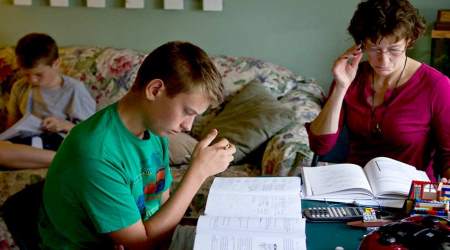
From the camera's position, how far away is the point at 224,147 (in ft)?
4.58

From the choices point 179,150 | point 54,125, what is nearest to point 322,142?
point 179,150

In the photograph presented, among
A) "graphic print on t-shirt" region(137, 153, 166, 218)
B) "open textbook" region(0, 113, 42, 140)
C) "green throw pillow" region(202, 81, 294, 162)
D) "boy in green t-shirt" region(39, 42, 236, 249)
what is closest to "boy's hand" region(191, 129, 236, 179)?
"boy in green t-shirt" region(39, 42, 236, 249)

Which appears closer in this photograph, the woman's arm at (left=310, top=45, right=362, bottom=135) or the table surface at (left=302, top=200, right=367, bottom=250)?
the table surface at (left=302, top=200, right=367, bottom=250)

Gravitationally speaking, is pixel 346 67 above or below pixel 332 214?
above

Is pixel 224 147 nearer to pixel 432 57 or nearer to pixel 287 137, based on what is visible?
pixel 287 137

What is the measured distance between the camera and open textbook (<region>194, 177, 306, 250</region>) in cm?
113

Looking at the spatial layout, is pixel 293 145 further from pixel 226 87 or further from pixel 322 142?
pixel 226 87

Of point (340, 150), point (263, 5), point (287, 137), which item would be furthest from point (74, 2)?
point (340, 150)

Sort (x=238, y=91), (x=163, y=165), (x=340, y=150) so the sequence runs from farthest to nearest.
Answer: (x=238, y=91) < (x=340, y=150) < (x=163, y=165)

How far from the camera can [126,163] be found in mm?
1280

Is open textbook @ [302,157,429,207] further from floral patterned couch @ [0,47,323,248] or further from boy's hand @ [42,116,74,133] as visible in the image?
boy's hand @ [42,116,74,133]

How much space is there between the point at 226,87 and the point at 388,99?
51.8 inches

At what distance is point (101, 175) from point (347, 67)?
3.03ft

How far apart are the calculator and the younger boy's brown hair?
1839mm
